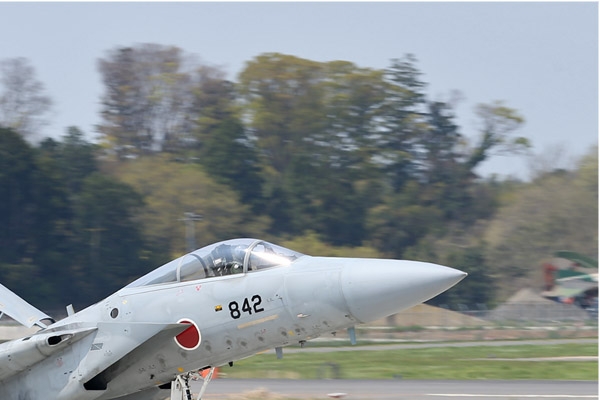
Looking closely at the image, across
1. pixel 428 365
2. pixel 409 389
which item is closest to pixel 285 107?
pixel 428 365

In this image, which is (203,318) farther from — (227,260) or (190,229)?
(190,229)

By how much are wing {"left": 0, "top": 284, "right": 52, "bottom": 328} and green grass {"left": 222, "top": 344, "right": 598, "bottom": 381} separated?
44.2 ft

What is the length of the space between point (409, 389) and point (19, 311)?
981 cm

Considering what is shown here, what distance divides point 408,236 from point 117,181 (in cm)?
2285

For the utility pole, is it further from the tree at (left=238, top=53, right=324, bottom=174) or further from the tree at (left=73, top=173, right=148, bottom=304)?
the tree at (left=238, top=53, right=324, bottom=174)

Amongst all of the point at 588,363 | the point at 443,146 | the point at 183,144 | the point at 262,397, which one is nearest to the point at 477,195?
the point at 443,146

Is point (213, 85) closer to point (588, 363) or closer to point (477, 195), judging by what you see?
point (477, 195)

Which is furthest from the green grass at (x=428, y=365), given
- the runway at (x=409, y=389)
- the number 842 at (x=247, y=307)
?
the number 842 at (x=247, y=307)

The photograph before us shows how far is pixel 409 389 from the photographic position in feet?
73.0

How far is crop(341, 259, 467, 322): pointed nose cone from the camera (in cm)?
1095

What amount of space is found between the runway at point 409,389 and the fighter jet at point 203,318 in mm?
6341

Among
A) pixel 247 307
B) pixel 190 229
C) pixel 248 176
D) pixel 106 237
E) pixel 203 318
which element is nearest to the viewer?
pixel 247 307

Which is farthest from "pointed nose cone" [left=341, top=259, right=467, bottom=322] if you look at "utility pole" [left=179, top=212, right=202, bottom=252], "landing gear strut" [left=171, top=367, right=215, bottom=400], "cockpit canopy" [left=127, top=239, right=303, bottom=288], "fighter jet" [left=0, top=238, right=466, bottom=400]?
"utility pole" [left=179, top=212, right=202, bottom=252]

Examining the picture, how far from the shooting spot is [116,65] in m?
97.8
